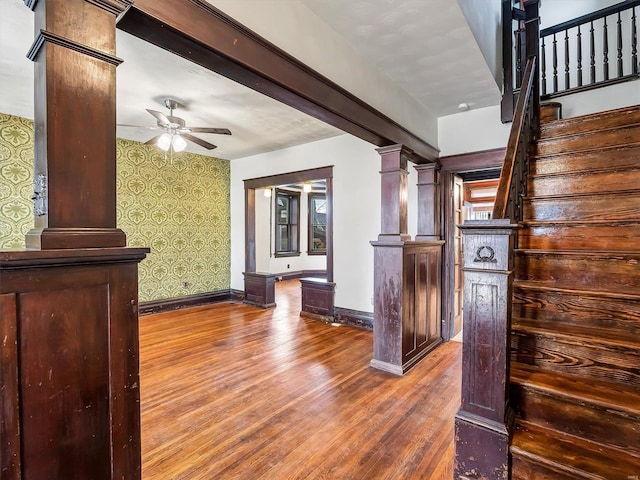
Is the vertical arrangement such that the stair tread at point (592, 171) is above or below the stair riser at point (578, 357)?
above

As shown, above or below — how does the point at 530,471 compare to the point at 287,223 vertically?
below

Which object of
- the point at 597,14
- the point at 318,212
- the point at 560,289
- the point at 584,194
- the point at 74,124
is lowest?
the point at 560,289

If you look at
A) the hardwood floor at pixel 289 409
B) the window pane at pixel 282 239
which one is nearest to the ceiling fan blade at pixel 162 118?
the hardwood floor at pixel 289 409

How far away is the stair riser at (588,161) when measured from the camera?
7.39 ft

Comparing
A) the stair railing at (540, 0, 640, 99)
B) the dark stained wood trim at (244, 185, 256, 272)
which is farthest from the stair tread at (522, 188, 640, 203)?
the dark stained wood trim at (244, 185, 256, 272)

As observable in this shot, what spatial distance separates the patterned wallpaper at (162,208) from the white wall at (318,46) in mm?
3959

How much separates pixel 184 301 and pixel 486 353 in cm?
524

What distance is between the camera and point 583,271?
1921 mm

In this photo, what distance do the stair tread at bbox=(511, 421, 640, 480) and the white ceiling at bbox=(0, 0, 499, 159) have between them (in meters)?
2.49

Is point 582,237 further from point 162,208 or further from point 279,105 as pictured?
point 162,208

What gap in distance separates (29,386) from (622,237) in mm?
2863

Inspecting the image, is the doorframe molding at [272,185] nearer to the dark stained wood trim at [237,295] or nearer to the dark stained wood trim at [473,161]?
the dark stained wood trim at [237,295]

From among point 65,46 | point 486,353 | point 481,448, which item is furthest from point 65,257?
point 481,448

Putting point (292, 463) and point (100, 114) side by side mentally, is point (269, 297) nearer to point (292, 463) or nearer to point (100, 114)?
point (292, 463)
